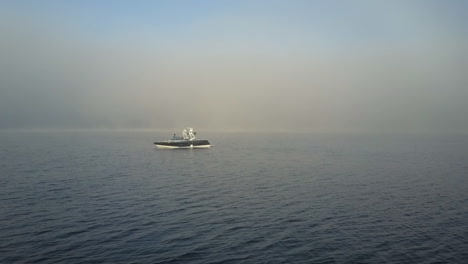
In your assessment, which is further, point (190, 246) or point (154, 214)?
point (154, 214)

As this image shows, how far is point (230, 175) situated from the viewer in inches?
3105

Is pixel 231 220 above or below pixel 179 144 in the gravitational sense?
below

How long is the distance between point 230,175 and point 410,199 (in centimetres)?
3871

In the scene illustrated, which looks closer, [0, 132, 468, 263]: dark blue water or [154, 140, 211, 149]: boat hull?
[0, 132, 468, 263]: dark blue water

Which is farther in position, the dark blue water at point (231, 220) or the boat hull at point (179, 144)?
the boat hull at point (179, 144)

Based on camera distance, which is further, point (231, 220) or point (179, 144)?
point (179, 144)

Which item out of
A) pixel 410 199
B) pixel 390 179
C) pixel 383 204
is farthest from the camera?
pixel 390 179

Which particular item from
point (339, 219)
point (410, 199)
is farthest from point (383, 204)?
point (339, 219)

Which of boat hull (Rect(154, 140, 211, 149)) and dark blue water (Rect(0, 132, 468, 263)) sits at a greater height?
boat hull (Rect(154, 140, 211, 149))

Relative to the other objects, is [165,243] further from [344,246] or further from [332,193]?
[332,193]

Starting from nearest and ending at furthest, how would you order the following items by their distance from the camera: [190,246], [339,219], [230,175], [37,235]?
1. [190,246]
2. [37,235]
3. [339,219]
4. [230,175]

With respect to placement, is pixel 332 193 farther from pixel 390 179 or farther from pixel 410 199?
pixel 390 179

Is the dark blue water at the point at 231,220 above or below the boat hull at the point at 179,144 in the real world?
below

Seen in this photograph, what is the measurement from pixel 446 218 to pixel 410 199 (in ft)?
37.6
